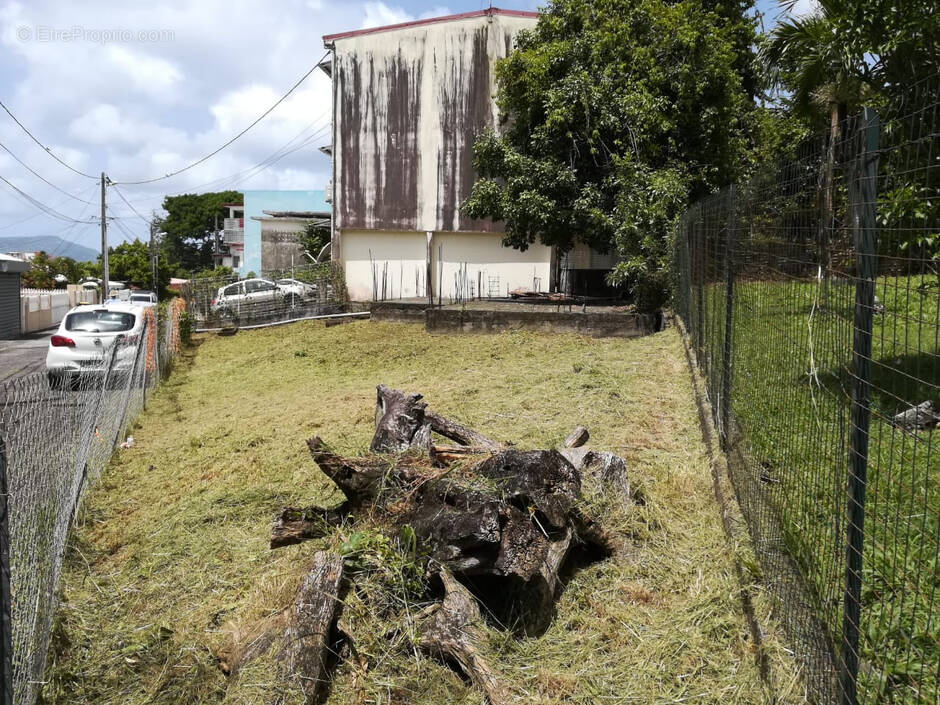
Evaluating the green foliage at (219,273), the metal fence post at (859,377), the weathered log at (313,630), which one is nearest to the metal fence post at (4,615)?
the weathered log at (313,630)

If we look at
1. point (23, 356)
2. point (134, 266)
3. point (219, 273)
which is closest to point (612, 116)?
point (23, 356)

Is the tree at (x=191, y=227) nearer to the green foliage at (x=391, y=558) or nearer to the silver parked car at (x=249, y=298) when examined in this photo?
the silver parked car at (x=249, y=298)

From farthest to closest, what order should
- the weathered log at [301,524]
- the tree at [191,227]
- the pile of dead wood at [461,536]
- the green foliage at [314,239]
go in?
the tree at [191,227], the green foliage at [314,239], the weathered log at [301,524], the pile of dead wood at [461,536]

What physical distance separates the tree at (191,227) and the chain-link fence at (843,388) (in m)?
94.2

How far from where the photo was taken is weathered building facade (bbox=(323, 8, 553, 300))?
85.7 ft

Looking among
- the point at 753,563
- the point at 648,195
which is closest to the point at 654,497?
the point at 753,563

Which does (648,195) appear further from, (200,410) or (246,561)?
(246,561)

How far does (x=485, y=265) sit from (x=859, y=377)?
83.5ft

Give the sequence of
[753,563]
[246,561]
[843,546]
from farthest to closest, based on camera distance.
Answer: [246,561], [753,563], [843,546]

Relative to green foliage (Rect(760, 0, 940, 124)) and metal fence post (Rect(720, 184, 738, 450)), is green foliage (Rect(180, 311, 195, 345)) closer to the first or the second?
green foliage (Rect(760, 0, 940, 124))

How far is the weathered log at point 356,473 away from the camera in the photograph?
4.68 m

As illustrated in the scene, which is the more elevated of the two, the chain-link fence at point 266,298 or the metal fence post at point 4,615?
the chain-link fence at point 266,298

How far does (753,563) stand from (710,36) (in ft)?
56.3

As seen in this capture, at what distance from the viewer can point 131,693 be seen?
373cm
